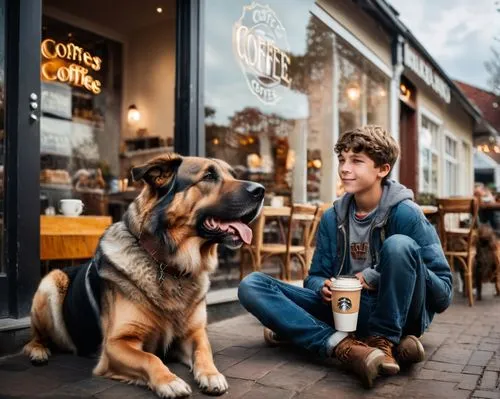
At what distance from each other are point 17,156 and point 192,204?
135cm

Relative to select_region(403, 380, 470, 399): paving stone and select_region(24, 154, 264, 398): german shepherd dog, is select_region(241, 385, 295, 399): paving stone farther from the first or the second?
select_region(403, 380, 470, 399): paving stone

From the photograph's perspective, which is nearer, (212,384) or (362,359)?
(212,384)

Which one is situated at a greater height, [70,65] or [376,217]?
[70,65]

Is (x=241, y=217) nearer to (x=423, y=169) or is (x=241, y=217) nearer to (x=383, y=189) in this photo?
(x=383, y=189)

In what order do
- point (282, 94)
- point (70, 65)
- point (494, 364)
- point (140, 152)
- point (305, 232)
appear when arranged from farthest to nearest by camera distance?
point (140, 152)
point (282, 94)
point (70, 65)
point (305, 232)
point (494, 364)

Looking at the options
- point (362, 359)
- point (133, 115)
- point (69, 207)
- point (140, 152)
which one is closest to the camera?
point (362, 359)

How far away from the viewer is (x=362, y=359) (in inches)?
96.6

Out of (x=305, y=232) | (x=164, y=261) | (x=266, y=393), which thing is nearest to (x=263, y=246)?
(x=305, y=232)

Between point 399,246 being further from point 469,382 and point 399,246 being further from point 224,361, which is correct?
point 224,361

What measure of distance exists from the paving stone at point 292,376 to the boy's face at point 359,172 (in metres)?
0.97

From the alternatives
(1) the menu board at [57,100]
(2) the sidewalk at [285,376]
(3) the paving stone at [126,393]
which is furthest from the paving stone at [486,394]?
(1) the menu board at [57,100]

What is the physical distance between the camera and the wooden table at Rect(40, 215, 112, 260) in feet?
13.7

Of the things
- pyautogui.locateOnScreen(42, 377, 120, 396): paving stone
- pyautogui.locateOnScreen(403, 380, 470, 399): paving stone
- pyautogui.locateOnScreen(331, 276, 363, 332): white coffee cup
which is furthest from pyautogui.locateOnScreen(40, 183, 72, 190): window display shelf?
pyautogui.locateOnScreen(403, 380, 470, 399): paving stone

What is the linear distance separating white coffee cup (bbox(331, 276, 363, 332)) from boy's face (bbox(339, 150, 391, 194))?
22.0 inches
